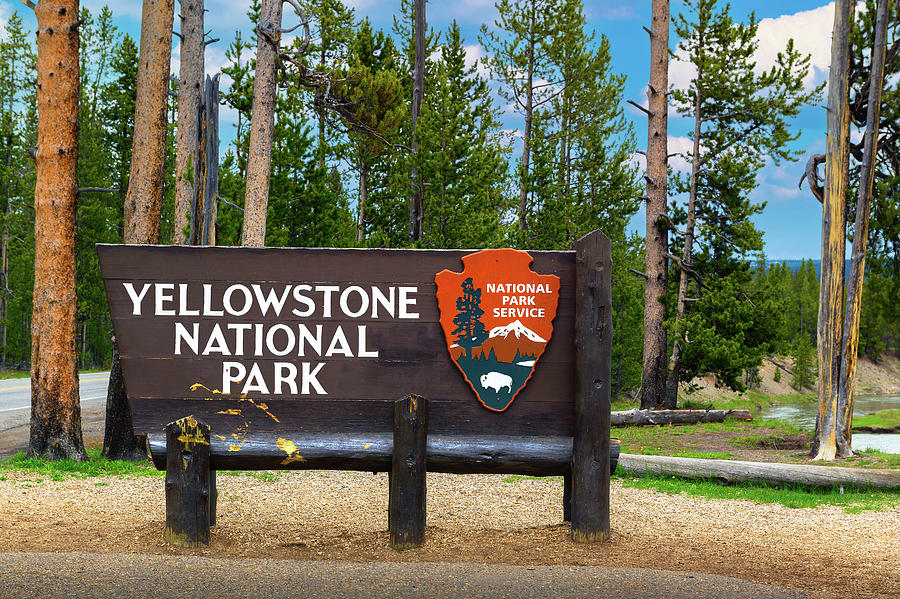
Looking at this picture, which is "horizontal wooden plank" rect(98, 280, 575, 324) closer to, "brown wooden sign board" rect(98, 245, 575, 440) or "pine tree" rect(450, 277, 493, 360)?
"brown wooden sign board" rect(98, 245, 575, 440)

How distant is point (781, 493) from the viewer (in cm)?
869

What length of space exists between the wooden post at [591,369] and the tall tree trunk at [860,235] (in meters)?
7.63

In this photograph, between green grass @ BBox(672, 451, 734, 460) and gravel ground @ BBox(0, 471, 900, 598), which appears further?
green grass @ BBox(672, 451, 734, 460)

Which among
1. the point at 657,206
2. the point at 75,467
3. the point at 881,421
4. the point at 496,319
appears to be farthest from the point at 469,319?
the point at 881,421

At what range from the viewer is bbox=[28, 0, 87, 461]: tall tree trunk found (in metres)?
9.46

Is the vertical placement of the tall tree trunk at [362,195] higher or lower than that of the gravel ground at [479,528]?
higher

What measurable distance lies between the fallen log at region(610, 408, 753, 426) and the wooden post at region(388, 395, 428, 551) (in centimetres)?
1168

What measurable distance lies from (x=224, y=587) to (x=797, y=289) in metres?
113

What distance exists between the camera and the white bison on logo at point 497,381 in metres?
5.66

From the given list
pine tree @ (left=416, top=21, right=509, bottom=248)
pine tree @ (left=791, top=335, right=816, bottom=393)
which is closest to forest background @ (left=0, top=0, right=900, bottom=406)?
Answer: pine tree @ (left=416, top=21, right=509, bottom=248)

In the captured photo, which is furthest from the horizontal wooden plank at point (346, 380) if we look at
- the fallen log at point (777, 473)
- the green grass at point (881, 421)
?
the green grass at point (881, 421)

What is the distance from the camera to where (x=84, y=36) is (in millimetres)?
36969

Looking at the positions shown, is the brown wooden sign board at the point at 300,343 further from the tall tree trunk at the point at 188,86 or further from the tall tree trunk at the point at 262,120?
the tall tree trunk at the point at 188,86

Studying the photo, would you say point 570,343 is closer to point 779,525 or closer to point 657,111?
point 779,525
